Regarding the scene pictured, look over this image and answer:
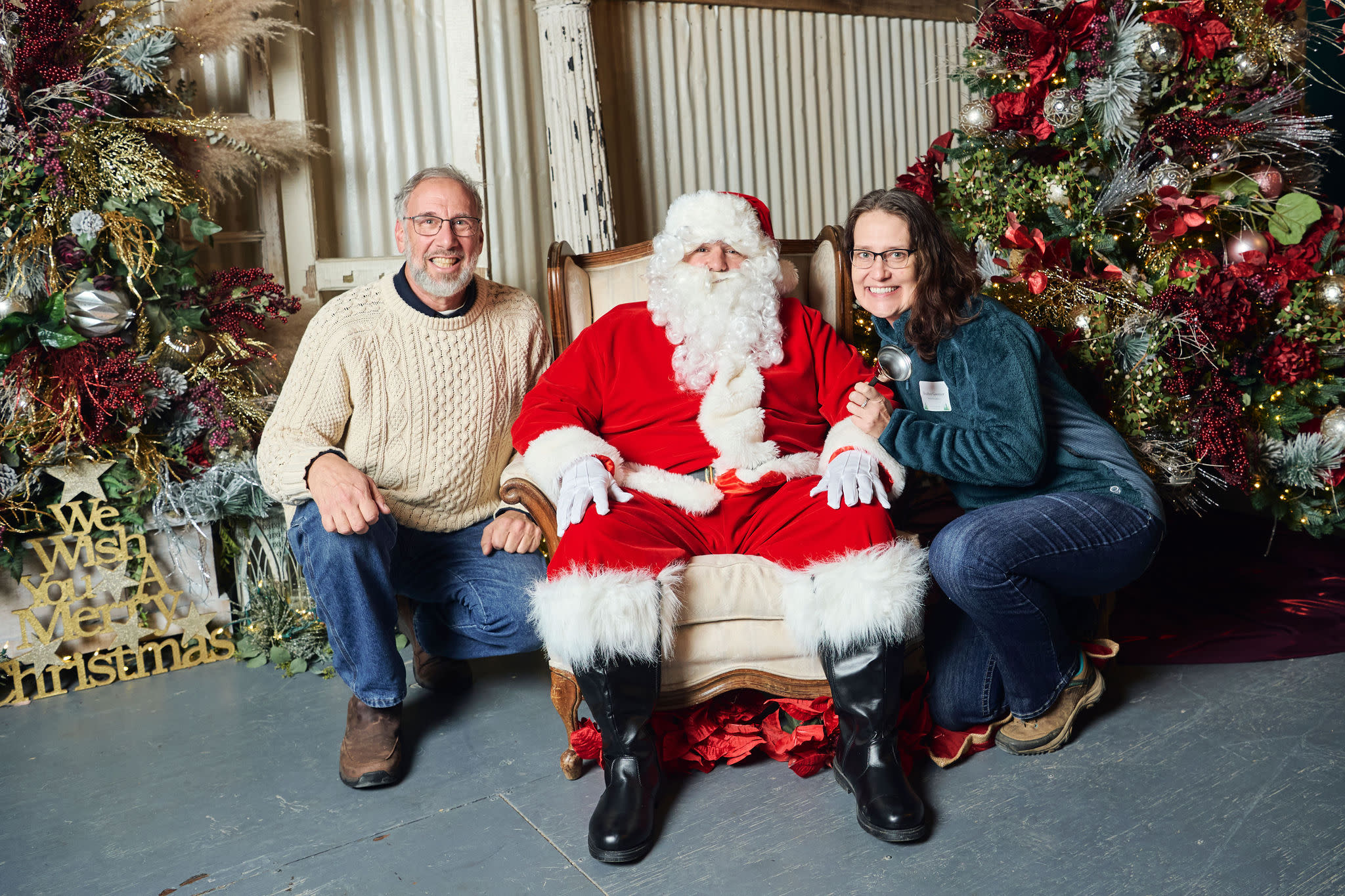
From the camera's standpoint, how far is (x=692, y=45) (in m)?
3.94

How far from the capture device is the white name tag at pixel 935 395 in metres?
2.13

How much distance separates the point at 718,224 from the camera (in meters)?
2.41

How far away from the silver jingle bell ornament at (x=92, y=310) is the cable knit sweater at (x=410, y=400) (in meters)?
0.59

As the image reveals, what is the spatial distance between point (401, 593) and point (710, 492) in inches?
32.3

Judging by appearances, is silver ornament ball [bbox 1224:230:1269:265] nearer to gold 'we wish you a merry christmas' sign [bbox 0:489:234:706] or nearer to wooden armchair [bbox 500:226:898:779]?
wooden armchair [bbox 500:226:898:779]

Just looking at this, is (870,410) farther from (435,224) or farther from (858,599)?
(435,224)

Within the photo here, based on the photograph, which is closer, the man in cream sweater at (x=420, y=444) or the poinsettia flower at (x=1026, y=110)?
the man in cream sweater at (x=420, y=444)

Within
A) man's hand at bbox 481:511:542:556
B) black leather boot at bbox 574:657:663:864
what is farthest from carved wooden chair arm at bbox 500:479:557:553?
black leather boot at bbox 574:657:663:864

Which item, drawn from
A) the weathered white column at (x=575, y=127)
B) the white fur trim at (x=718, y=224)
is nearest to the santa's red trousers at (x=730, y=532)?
the white fur trim at (x=718, y=224)

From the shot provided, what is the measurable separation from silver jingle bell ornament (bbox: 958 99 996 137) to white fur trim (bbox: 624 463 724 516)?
4.29 ft

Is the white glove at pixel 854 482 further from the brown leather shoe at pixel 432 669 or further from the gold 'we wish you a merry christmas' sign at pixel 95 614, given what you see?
the gold 'we wish you a merry christmas' sign at pixel 95 614

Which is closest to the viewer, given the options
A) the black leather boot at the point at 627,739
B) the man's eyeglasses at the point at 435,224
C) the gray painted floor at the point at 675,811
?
the gray painted floor at the point at 675,811

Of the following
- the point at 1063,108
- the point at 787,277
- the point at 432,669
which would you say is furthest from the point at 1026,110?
the point at 432,669

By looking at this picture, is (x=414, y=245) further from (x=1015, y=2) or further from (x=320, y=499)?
(x=1015, y=2)
